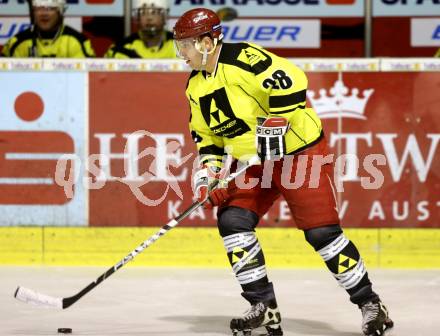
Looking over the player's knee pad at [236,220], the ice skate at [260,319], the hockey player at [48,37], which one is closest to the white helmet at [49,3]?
the hockey player at [48,37]

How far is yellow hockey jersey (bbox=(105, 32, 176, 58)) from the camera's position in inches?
323

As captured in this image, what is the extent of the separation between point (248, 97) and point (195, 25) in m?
0.37

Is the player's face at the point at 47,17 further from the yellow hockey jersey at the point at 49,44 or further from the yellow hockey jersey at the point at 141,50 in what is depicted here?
the yellow hockey jersey at the point at 141,50

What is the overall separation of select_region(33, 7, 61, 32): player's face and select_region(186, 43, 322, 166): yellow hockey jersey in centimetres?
289

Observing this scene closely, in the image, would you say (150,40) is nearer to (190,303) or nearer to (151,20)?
(151,20)

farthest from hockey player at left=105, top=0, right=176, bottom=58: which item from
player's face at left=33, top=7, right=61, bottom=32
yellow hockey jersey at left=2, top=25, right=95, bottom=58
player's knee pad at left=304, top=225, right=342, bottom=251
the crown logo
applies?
player's knee pad at left=304, top=225, right=342, bottom=251

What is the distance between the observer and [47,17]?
846 cm

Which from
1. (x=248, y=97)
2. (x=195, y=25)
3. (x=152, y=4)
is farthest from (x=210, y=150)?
(x=152, y=4)

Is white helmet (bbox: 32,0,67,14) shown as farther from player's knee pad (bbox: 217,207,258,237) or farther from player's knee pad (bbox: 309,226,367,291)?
player's knee pad (bbox: 309,226,367,291)

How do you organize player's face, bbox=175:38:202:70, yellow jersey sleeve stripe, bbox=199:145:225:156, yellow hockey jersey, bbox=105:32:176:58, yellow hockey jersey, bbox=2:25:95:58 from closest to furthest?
player's face, bbox=175:38:202:70 → yellow jersey sleeve stripe, bbox=199:145:225:156 → yellow hockey jersey, bbox=105:32:176:58 → yellow hockey jersey, bbox=2:25:95:58

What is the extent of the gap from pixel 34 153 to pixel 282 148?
8.42 ft

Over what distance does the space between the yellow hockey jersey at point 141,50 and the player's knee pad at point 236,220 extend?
266cm

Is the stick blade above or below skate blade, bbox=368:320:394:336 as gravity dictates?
above

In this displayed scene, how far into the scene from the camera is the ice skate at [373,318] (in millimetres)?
5613
